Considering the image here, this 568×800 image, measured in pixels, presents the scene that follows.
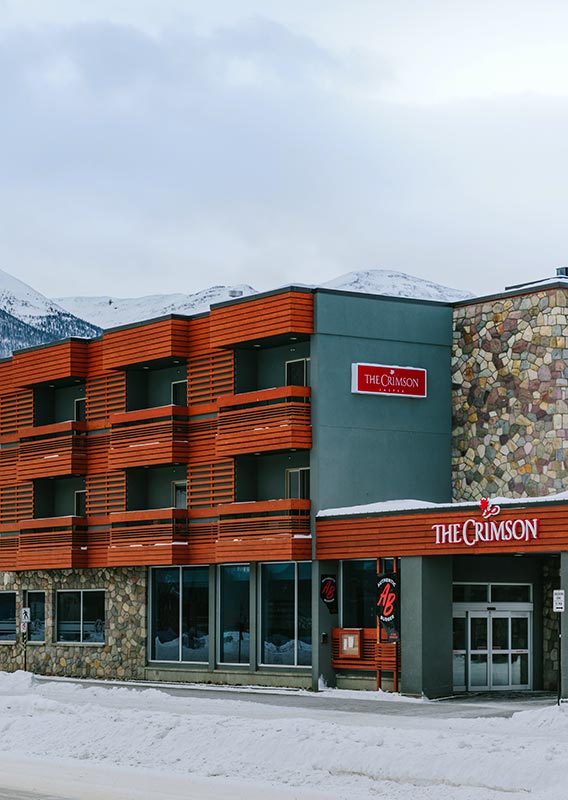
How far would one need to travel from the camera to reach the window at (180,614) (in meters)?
45.7

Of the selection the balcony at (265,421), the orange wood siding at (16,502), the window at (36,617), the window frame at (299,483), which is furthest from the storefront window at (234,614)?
the orange wood siding at (16,502)

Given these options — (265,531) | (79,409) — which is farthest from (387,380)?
(79,409)

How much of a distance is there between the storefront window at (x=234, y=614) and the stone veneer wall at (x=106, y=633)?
366cm

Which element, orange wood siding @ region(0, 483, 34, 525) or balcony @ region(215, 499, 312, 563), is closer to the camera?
Answer: balcony @ region(215, 499, 312, 563)

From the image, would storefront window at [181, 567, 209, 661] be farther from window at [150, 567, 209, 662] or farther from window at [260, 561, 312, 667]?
window at [260, 561, 312, 667]

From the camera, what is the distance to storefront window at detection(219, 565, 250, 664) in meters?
43.9

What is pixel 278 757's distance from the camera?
22.9 meters

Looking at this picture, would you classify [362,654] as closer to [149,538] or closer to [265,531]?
[265,531]

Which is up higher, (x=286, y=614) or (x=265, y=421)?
(x=265, y=421)

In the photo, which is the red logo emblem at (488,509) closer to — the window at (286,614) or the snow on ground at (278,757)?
the window at (286,614)

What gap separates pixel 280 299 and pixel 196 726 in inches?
742

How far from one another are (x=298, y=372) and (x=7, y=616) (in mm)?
16928

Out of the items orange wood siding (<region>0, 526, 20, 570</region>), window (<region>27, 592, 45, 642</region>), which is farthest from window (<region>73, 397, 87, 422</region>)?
window (<region>27, 592, 45, 642</region>)

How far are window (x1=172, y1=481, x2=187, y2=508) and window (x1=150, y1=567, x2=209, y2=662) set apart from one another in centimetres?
206
